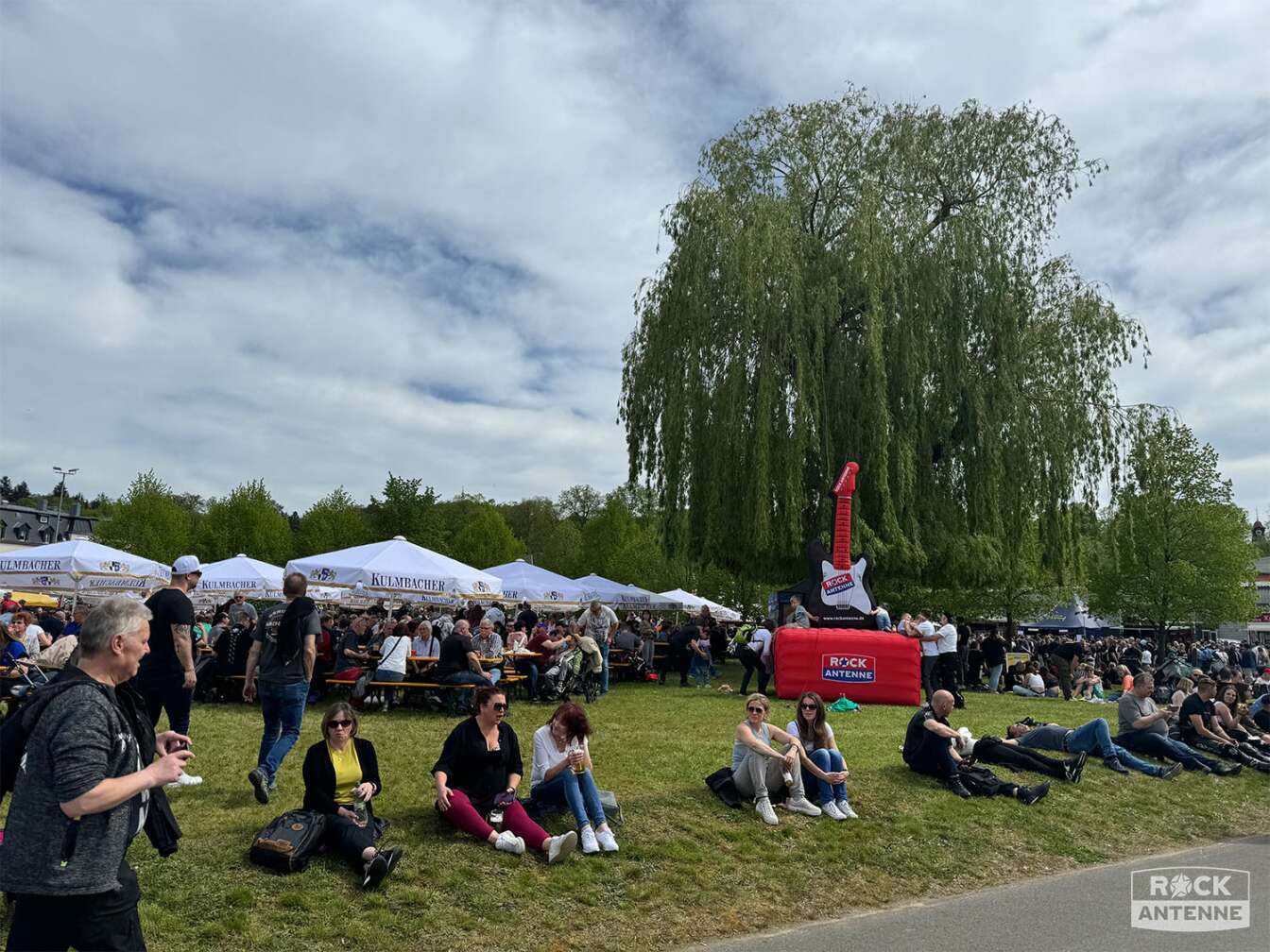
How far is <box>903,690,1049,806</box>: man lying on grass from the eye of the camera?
930 centimetres

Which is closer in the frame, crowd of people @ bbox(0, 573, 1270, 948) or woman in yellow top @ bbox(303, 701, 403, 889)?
crowd of people @ bbox(0, 573, 1270, 948)

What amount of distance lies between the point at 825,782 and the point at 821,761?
171mm

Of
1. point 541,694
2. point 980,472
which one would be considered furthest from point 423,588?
point 980,472

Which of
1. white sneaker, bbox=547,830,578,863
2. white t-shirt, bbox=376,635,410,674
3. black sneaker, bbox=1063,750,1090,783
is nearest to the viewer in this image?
white sneaker, bbox=547,830,578,863

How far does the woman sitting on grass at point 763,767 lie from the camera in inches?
314

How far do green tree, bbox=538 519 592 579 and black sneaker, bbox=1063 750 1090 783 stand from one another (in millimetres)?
49929

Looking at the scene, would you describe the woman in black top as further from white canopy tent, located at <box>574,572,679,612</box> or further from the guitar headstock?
white canopy tent, located at <box>574,572,679,612</box>

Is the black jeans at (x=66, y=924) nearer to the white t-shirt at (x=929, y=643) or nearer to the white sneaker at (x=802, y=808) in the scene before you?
the white sneaker at (x=802, y=808)

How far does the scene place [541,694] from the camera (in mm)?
14922

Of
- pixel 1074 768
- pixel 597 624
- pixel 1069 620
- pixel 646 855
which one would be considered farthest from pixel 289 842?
pixel 1069 620

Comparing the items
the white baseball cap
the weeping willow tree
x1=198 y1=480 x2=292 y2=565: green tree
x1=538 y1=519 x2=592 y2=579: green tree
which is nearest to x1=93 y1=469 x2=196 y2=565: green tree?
x1=198 y1=480 x2=292 y2=565: green tree

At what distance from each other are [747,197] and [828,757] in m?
16.2

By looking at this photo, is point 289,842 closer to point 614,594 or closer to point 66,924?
point 66,924

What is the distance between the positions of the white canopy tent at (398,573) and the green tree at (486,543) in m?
43.6
